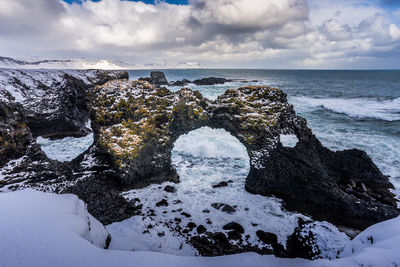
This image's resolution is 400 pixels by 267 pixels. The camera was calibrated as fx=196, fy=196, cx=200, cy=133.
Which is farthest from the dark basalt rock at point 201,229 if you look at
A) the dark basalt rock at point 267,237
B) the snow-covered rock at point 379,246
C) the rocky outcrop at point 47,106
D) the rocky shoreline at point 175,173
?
the rocky outcrop at point 47,106

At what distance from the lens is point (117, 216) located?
26.7ft

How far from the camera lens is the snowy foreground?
10.4 ft

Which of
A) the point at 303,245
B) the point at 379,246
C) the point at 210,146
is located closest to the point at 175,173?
the point at 210,146

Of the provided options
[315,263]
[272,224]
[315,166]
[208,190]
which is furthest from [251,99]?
[315,263]

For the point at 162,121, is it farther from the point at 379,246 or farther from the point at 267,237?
the point at 379,246

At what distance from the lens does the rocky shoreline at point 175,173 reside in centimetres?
808

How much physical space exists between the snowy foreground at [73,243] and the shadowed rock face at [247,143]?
15.4 ft

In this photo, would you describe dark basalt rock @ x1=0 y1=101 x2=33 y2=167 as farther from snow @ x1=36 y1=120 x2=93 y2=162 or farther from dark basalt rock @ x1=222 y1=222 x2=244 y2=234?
dark basalt rock @ x1=222 y1=222 x2=244 y2=234

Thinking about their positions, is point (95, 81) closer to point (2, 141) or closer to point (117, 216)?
point (2, 141)

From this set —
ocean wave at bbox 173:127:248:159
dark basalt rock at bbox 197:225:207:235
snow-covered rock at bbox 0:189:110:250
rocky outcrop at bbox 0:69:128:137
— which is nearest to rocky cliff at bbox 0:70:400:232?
snow-covered rock at bbox 0:189:110:250

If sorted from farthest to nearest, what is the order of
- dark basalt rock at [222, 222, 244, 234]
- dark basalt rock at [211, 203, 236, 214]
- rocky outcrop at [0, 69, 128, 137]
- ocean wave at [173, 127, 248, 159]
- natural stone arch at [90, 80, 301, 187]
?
rocky outcrop at [0, 69, 128, 137]
ocean wave at [173, 127, 248, 159]
natural stone arch at [90, 80, 301, 187]
dark basalt rock at [211, 203, 236, 214]
dark basalt rock at [222, 222, 244, 234]

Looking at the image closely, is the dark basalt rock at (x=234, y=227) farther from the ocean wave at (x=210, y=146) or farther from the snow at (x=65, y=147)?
the snow at (x=65, y=147)

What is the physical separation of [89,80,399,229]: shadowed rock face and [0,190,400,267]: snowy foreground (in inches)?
185

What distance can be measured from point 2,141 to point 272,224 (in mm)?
11489
